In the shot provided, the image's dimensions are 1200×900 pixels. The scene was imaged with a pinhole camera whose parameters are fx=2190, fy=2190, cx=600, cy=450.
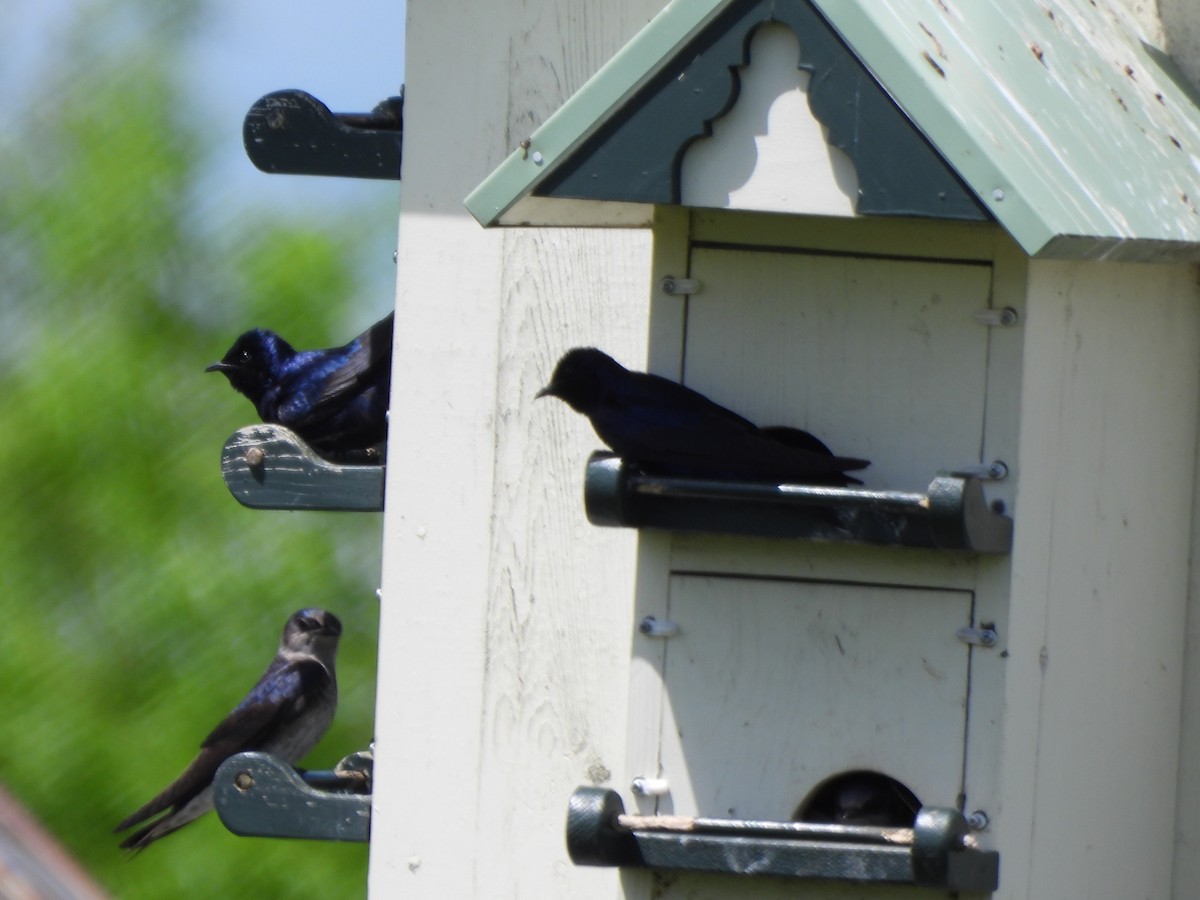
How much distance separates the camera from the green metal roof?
9.34 ft

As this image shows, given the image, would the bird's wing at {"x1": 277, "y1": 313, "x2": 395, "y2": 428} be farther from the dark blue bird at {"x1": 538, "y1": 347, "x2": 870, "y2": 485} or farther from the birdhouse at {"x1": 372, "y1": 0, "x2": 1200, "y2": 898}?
the dark blue bird at {"x1": 538, "y1": 347, "x2": 870, "y2": 485}

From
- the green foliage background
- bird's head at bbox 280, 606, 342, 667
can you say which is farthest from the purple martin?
the green foliage background

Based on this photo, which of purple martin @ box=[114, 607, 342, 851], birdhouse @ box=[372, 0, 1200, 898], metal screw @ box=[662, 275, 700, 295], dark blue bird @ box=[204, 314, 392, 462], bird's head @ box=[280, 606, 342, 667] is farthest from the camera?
bird's head @ box=[280, 606, 342, 667]

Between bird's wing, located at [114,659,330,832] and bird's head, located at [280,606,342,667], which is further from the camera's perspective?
bird's head, located at [280,606,342,667]

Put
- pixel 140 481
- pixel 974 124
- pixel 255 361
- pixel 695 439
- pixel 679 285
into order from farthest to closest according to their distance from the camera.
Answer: pixel 140 481
pixel 255 361
pixel 679 285
pixel 695 439
pixel 974 124

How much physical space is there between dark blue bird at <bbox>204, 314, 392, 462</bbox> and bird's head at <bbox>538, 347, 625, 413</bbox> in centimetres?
120

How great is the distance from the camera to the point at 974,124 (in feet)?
9.43

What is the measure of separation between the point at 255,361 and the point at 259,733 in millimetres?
1325

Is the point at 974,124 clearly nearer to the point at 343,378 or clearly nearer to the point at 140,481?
the point at 343,378

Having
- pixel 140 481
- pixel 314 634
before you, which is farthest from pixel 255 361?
pixel 140 481

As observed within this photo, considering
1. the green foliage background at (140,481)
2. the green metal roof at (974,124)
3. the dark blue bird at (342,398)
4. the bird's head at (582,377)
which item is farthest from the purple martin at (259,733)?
the green foliage background at (140,481)

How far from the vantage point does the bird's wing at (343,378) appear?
4762 millimetres

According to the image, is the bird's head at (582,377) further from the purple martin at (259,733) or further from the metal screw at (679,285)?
the purple martin at (259,733)

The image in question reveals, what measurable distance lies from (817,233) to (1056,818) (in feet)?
3.09
